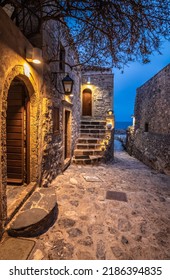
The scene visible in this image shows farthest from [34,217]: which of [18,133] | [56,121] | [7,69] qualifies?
[56,121]

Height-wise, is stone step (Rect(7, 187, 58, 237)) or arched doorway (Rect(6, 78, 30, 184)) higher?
arched doorway (Rect(6, 78, 30, 184))

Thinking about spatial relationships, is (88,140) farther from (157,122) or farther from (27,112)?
(27,112)

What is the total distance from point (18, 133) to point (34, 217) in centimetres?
192

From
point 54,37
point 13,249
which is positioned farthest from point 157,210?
point 54,37

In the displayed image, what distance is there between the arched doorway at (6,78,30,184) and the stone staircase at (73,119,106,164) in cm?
326

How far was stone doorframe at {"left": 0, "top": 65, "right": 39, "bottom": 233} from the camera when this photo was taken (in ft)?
7.02

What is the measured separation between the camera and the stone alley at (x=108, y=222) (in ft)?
6.66

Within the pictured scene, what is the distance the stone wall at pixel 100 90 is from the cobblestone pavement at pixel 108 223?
26.2ft

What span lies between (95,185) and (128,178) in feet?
4.45

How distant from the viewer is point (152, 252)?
6.70 ft

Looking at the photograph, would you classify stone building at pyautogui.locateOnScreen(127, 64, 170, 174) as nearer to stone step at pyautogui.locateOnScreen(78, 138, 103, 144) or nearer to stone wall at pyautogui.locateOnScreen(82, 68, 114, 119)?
stone wall at pyautogui.locateOnScreen(82, 68, 114, 119)

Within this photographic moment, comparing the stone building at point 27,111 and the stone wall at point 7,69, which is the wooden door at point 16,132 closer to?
the stone building at point 27,111

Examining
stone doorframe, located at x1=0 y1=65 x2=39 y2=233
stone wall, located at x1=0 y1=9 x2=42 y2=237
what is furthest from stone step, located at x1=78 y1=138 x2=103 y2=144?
stone wall, located at x1=0 y1=9 x2=42 y2=237
